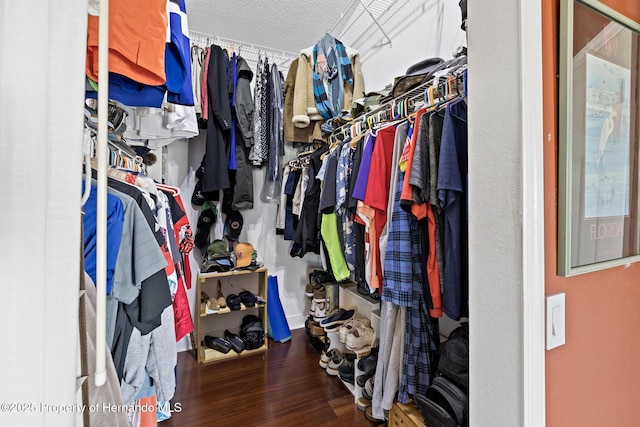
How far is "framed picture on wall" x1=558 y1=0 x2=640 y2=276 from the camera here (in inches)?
21.6

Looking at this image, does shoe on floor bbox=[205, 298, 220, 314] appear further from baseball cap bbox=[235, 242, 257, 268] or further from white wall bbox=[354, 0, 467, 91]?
white wall bbox=[354, 0, 467, 91]

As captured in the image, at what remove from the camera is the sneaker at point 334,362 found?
194 cm

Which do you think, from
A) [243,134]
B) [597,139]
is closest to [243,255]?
[243,134]

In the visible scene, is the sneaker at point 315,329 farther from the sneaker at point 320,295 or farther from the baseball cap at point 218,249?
the baseball cap at point 218,249

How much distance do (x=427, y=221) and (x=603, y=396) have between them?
0.66 meters

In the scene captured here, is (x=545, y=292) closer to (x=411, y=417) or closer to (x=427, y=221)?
(x=427, y=221)

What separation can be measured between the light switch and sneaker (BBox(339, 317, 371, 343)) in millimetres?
1348

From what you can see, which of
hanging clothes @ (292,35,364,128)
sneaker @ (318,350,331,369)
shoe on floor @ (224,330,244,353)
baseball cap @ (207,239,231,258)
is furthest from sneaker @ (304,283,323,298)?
hanging clothes @ (292,35,364,128)

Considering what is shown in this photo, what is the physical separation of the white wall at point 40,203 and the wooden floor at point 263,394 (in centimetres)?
147

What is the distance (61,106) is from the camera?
15.8 inches

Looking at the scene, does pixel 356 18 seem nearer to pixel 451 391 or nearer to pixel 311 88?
pixel 311 88

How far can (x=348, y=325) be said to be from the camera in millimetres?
1832

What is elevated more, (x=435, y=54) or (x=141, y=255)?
(x=435, y=54)

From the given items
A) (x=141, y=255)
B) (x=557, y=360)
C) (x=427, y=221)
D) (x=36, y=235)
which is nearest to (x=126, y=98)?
(x=141, y=255)
